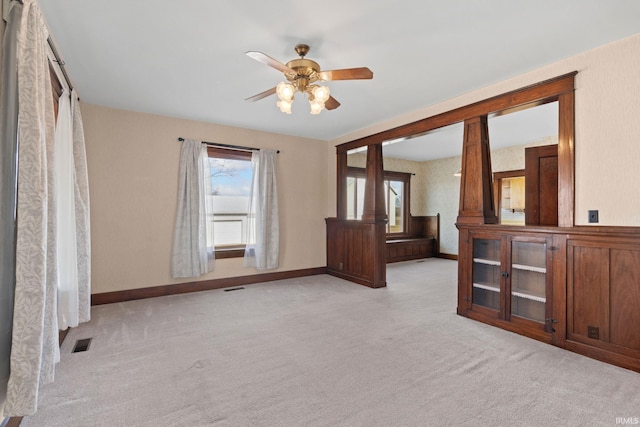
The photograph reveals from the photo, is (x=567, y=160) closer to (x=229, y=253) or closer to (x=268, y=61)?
(x=268, y=61)

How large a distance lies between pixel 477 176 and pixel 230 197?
373 centimetres

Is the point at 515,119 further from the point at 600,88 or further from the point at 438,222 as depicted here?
the point at 438,222

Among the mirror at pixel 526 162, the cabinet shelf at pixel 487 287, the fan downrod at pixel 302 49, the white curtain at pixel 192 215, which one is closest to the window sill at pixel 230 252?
the white curtain at pixel 192 215

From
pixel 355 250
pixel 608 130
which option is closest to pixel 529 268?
pixel 608 130

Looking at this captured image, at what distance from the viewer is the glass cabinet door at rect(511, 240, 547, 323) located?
299 centimetres

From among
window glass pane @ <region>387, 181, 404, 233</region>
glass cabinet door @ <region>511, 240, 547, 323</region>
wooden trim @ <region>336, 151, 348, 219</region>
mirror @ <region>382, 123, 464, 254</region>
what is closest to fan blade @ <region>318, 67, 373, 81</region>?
glass cabinet door @ <region>511, 240, 547, 323</region>

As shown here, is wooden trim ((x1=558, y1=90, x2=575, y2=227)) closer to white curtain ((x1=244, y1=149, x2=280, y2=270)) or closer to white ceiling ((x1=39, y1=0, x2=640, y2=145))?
white ceiling ((x1=39, y1=0, x2=640, y2=145))

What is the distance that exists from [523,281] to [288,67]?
3049 millimetres

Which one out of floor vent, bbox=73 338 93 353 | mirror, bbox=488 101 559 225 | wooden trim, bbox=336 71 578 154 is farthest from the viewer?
mirror, bbox=488 101 559 225

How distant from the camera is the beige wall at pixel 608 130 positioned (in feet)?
8.02

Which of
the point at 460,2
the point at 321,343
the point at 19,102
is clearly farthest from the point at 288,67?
the point at 321,343

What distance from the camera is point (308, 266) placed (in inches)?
233

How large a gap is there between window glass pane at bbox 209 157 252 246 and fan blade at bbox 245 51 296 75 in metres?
2.96

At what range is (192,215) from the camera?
4.67 meters
